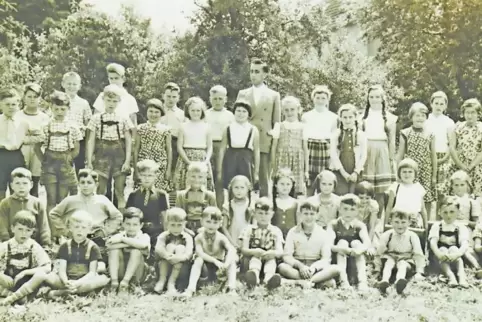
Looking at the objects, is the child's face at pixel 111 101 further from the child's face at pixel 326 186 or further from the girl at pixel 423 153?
the girl at pixel 423 153

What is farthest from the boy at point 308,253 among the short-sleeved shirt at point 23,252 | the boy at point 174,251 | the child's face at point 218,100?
the short-sleeved shirt at point 23,252

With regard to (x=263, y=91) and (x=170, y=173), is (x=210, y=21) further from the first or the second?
(x=170, y=173)

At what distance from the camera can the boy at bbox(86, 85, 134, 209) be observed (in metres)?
5.18

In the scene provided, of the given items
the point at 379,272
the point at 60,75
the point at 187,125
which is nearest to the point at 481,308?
the point at 379,272

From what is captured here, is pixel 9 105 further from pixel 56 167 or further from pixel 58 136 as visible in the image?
pixel 56 167

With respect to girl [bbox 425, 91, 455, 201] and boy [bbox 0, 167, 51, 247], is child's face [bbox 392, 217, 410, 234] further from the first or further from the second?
boy [bbox 0, 167, 51, 247]

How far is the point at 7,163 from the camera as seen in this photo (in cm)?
500

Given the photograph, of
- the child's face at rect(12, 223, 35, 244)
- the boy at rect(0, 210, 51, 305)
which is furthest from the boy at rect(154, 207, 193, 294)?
the child's face at rect(12, 223, 35, 244)

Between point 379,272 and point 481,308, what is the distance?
75 cm

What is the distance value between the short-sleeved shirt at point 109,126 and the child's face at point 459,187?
98.4 inches

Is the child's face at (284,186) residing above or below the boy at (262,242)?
above

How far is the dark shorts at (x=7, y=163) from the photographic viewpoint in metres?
4.98

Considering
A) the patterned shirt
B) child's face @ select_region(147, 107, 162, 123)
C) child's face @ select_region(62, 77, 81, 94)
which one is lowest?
the patterned shirt

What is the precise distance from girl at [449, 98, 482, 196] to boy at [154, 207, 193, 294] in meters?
2.40
